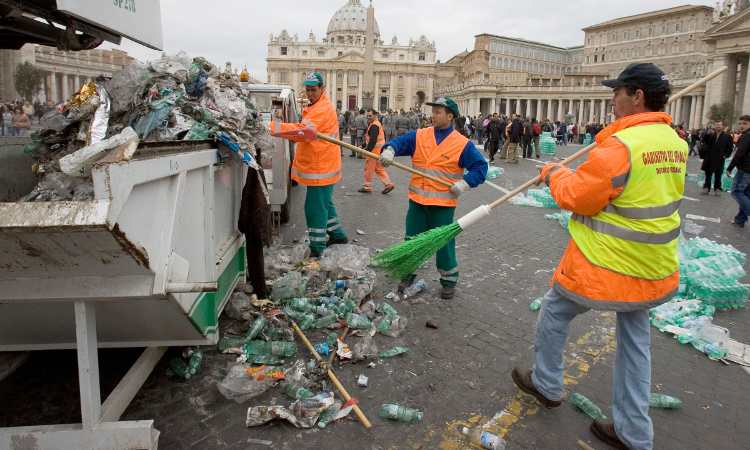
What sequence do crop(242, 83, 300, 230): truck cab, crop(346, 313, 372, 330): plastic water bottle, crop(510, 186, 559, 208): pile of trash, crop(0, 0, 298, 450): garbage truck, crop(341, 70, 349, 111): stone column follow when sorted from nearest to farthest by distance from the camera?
crop(0, 0, 298, 450): garbage truck < crop(346, 313, 372, 330): plastic water bottle < crop(242, 83, 300, 230): truck cab < crop(510, 186, 559, 208): pile of trash < crop(341, 70, 349, 111): stone column

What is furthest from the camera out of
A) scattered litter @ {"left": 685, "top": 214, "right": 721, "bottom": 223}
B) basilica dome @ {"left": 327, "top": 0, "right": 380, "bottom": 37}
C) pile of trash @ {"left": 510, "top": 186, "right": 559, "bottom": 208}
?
basilica dome @ {"left": 327, "top": 0, "right": 380, "bottom": 37}

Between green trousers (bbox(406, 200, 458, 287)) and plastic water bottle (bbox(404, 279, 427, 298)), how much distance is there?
0.73 feet

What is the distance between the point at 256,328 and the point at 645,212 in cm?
262

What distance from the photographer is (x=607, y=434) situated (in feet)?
8.87

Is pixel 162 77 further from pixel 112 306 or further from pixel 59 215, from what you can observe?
pixel 59 215

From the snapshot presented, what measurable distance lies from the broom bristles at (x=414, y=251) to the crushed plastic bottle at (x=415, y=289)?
66 cm

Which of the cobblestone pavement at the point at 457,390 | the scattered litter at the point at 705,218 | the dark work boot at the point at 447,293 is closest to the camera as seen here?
the cobblestone pavement at the point at 457,390

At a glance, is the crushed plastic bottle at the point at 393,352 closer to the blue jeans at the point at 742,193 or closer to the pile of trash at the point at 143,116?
the pile of trash at the point at 143,116

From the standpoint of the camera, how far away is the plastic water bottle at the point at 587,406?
298 centimetres

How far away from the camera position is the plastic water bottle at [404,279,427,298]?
4766 millimetres

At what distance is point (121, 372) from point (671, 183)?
3311 millimetres

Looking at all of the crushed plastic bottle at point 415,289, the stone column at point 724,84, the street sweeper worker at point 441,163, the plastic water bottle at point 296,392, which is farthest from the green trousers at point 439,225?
the stone column at point 724,84

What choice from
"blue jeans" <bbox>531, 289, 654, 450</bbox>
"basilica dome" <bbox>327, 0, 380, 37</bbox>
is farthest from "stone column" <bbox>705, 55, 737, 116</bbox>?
"basilica dome" <bbox>327, 0, 380, 37</bbox>

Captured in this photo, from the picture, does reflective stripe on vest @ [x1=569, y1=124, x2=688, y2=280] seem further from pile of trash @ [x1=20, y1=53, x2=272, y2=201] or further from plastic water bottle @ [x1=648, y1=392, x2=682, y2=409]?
pile of trash @ [x1=20, y1=53, x2=272, y2=201]
